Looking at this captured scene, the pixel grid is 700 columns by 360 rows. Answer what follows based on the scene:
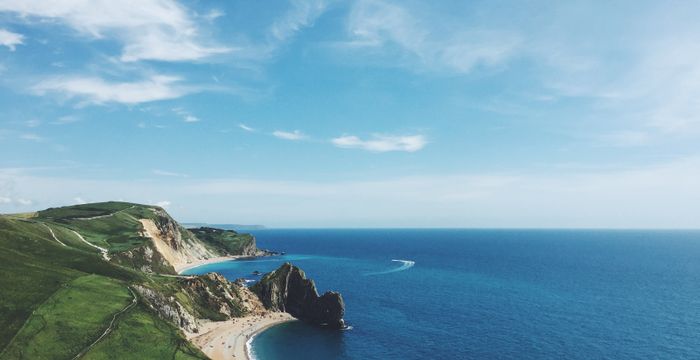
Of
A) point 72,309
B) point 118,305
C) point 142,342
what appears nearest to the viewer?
point 142,342

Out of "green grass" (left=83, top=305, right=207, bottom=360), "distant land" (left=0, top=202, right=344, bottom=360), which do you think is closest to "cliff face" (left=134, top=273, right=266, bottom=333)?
"distant land" (left=0, top=202, right=344, bottom=360)

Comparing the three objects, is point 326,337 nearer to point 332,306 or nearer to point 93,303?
point 332,306

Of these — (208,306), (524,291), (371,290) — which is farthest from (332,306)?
(524,291)

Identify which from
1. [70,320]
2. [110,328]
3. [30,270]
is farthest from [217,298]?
[70,320]

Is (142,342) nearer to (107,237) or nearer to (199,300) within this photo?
(199,300)

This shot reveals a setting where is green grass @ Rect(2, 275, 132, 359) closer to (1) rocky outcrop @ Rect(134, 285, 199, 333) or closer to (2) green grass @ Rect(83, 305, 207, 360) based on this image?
(2) green grass @ Rect(83, 305, 207, 360)

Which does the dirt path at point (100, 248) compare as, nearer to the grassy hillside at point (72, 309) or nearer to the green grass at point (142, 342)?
the grassy hillside at point (72, 309)
